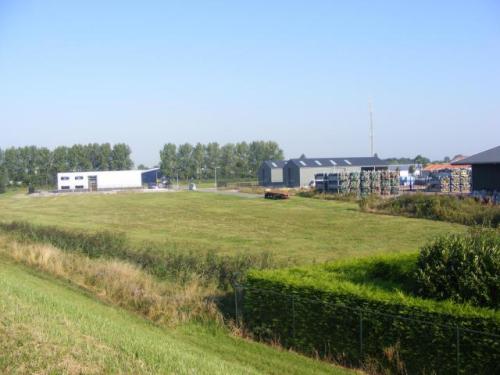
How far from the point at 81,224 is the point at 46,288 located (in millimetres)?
31805

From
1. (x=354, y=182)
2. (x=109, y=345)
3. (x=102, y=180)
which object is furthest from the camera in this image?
(x=102, y=180)

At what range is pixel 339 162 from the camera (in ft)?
337

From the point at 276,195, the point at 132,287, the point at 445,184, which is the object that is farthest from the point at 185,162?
the point at 132,287

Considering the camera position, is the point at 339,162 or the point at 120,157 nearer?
the point at 339,162

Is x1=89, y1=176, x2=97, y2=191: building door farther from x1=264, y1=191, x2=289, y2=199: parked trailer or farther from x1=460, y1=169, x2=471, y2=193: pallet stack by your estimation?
x1=460, y1=169, x2=471, y2=193: pallet stack

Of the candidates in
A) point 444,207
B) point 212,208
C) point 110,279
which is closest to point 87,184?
point 212,208

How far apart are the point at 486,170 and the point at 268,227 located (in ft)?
70.3

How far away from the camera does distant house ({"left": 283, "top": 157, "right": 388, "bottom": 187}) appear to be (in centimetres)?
9981

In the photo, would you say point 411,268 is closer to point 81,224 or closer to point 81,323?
point 81,323

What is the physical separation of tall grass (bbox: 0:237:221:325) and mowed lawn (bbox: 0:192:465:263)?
9.50 meters

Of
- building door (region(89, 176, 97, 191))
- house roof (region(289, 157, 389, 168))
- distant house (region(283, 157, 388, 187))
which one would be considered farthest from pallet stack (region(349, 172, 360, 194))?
building door (region(89, 176, 97, 191))

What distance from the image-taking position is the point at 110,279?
18.8 m

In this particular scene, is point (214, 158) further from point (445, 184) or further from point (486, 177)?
point (486, 177)

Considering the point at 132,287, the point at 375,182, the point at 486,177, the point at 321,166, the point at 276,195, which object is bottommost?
the point at 276,195
